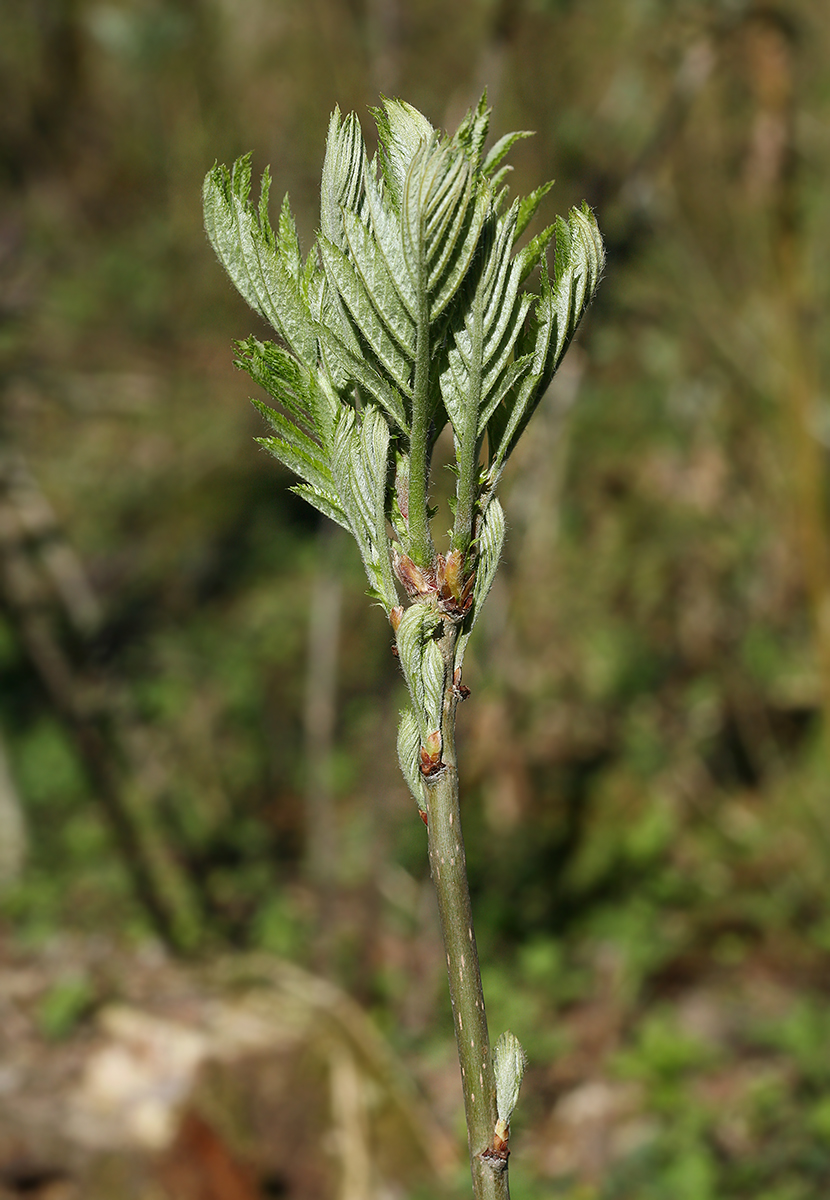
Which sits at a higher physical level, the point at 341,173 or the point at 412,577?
the point at 341,173

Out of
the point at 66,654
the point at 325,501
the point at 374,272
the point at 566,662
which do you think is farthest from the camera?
the point at 566,662

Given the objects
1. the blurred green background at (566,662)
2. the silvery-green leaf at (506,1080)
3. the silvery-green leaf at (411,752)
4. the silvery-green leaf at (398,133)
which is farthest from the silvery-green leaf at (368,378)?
the blurred green background at (566,662)

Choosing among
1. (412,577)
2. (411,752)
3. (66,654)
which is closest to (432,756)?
(411,752)

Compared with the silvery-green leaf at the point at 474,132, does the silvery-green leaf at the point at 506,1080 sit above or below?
below

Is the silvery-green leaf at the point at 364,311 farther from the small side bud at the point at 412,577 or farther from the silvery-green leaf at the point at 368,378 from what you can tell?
the small side bud at the point at 412,577

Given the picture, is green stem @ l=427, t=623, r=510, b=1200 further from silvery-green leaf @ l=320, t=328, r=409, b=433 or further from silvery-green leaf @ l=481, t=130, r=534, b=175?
silvery-green leaf @ l=481, t=130, r=534, b=175

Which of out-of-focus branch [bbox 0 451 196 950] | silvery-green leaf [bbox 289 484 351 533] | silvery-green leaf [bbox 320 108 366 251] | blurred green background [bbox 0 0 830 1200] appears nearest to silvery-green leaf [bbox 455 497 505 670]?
silvery-green leaf [bbox 289 484 351 533]

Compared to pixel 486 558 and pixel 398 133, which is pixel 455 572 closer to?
pixel 486 558
